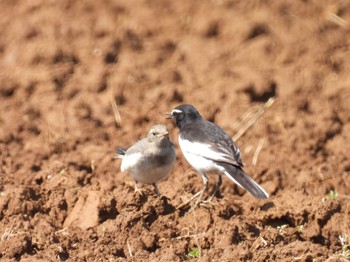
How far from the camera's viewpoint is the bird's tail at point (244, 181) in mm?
A: 10984

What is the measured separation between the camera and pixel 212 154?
458 inches

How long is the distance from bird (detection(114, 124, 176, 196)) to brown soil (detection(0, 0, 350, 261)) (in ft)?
0.95

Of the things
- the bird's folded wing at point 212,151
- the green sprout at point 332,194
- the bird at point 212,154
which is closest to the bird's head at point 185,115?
the bird at point 212,154

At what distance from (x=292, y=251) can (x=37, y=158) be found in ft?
16.0

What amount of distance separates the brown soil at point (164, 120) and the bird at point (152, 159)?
0.95 feet

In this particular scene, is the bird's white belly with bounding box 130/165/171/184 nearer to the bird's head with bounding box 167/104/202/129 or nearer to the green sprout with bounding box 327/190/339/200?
the bird's head with bounding box 167/104/202/129

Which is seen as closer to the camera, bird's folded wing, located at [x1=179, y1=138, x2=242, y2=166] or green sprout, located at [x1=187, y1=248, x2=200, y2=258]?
green sprout, located at [x1=187, y1=248, x2=200, y2=258]

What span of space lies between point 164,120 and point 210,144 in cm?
267

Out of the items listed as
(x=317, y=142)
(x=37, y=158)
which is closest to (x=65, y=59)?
(x=37, y=158)

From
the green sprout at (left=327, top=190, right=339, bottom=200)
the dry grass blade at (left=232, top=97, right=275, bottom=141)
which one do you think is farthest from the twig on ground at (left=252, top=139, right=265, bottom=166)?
the green sprout at (left=327, top=190, right=339, bottom=200)

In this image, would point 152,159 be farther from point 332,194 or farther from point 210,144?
point 332,194

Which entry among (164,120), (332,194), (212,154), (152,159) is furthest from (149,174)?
(164,120)

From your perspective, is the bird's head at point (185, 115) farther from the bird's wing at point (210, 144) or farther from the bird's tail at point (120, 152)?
the bird's tail at point (120, 152)

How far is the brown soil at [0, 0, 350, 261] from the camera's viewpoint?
10.1 m
